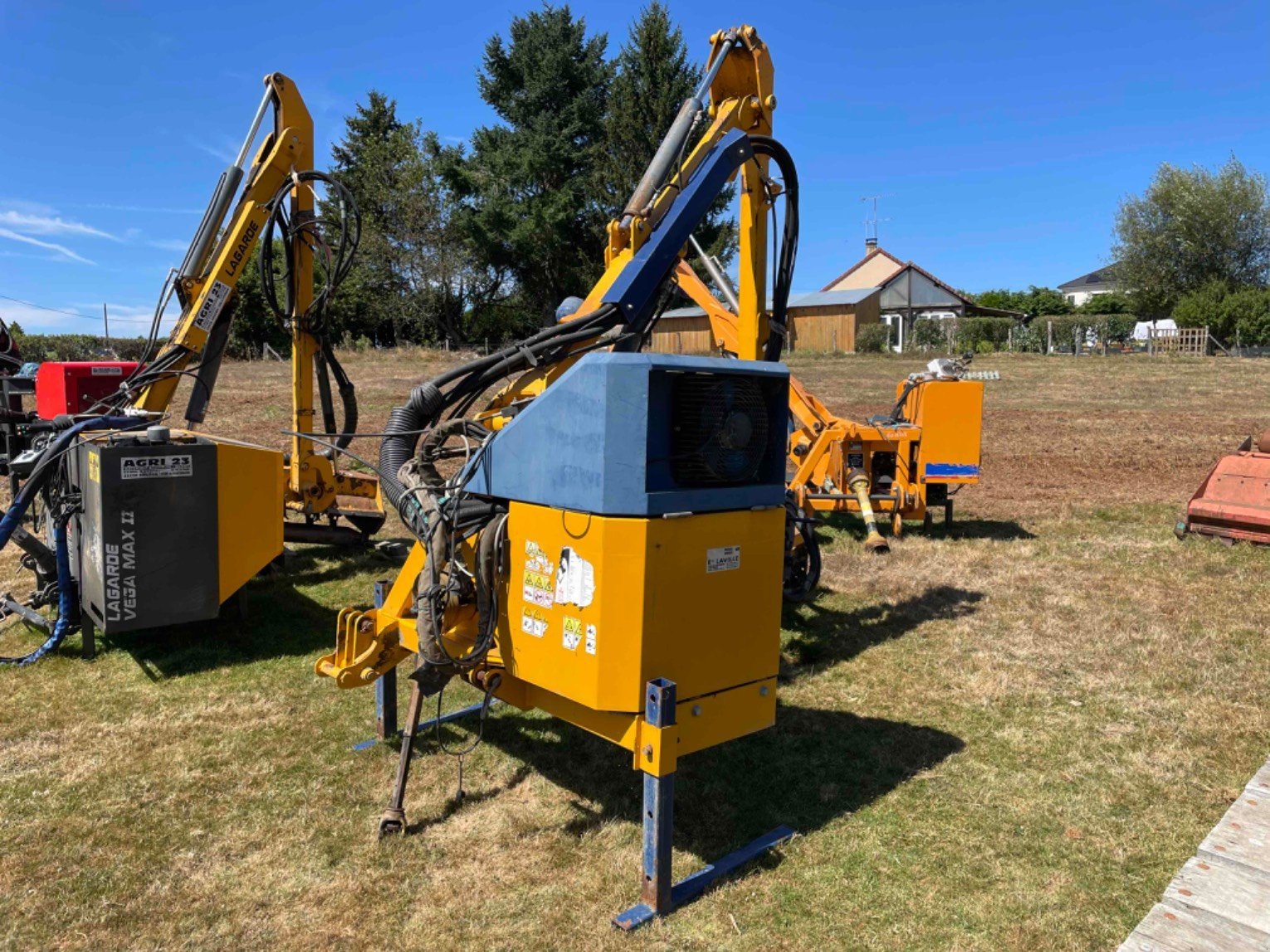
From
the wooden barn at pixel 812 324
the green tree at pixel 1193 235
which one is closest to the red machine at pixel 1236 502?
the wooden barn at pixel 812 324

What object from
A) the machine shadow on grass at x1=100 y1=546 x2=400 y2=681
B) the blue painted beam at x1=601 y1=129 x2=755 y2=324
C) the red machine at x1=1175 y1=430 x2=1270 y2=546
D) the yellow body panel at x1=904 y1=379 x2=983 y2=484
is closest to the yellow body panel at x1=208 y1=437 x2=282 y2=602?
the machine shadow on grass at x1=100 y1=546 x2=400 y2=681

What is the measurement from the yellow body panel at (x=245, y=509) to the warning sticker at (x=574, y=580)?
330 centimetres

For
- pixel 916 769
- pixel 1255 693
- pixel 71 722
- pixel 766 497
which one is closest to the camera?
pixel 766 497

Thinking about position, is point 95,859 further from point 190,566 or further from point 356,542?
point 356,542

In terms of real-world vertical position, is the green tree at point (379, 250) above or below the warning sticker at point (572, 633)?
above

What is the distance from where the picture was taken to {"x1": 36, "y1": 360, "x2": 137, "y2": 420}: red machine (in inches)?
340

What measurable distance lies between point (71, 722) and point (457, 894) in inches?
111

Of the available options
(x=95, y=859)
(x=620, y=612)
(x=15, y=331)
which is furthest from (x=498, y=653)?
(x=15, y=331)

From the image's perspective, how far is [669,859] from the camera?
3.30 m

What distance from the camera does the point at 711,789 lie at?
14.0 ft

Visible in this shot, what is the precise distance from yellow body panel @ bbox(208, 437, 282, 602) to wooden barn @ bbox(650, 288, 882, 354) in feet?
118

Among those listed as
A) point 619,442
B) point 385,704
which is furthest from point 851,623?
point 619,442

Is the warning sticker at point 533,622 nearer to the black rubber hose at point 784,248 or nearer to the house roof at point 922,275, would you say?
the black rubber hose at point 784,248

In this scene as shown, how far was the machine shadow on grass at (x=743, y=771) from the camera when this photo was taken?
3.99m
